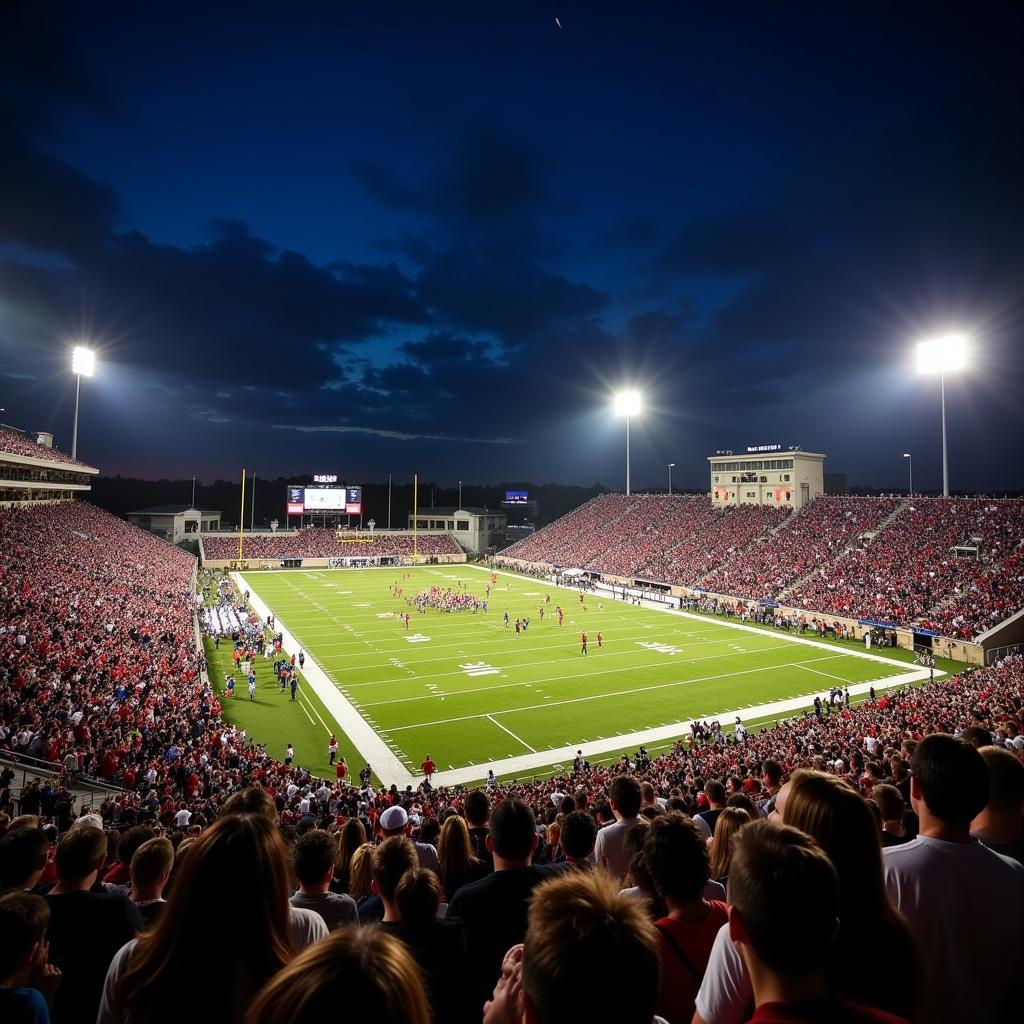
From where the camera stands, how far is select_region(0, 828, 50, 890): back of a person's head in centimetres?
414

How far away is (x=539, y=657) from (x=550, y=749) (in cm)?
1211

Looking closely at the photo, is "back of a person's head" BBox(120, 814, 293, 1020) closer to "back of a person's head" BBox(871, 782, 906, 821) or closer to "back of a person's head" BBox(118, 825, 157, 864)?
"back of a person's head" BBox(118, 825, 157, 864)

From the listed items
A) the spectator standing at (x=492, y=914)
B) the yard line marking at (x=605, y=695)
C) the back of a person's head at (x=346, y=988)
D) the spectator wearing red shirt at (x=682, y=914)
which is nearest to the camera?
the back of a person's head at (x=346, y=988)

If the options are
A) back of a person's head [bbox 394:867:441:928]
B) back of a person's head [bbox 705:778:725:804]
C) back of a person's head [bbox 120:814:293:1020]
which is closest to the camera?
back of a person's head [bbox 120:814:293:1020]

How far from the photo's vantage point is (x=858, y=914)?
2.44 metres

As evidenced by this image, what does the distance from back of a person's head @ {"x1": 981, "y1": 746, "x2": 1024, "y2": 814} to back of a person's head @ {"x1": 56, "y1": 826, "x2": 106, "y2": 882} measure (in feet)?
16.9

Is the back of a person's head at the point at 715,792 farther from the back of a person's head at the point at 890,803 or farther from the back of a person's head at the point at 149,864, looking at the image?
the back of a person's head at the point at 149,864

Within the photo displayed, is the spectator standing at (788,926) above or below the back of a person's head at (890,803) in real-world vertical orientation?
above

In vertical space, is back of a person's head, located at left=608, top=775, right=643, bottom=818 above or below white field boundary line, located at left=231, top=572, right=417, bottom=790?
above

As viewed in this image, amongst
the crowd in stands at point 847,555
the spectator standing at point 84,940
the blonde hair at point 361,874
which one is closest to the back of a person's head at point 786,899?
the spectator standing at point 84,940

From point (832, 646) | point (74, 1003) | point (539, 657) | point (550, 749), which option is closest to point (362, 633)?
point (539, 657)

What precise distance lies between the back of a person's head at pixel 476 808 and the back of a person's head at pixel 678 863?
380 centimetres

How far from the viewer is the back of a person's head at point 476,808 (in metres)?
6.70

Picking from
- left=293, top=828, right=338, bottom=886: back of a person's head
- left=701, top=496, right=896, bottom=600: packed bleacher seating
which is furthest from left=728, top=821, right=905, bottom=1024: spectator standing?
left=701, top=496, right=896, bottom=600: packed bleacher seating
